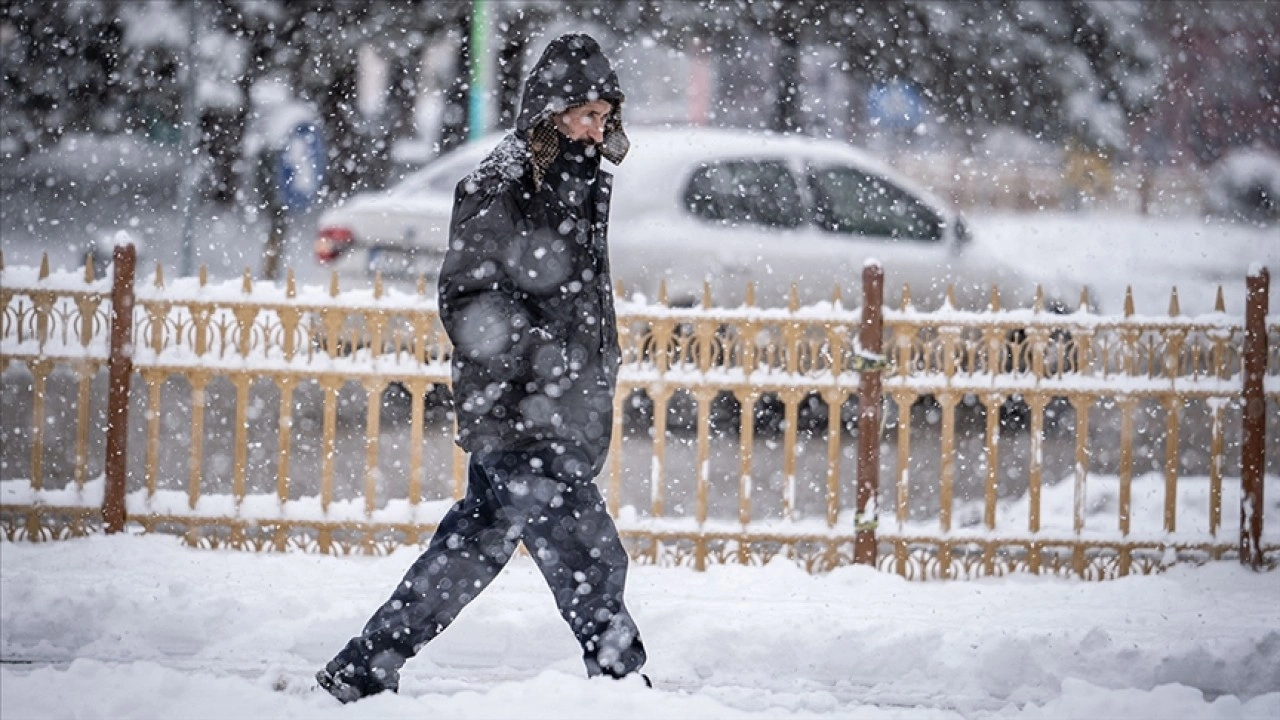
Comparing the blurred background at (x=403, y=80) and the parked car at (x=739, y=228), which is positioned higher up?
the blurred background at (x=403, y=80)

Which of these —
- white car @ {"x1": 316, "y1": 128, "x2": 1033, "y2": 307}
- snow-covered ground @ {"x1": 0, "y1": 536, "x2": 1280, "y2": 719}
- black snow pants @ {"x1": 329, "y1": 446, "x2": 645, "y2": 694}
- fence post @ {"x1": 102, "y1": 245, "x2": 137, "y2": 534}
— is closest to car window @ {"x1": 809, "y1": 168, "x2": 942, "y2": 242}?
white car @ {"x1": 316, "y1": 128, "x2": 1033, "y2": 307}

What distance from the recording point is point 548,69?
379 cm

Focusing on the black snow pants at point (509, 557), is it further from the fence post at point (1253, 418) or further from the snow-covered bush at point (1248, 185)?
the snow-covered bush at point (1248, 185)

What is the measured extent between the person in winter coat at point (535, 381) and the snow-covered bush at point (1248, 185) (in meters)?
27.8

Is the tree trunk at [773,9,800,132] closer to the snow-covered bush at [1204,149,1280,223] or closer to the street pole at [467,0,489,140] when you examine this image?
the street pole at [467,0,489,140]

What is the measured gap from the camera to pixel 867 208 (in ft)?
28.9

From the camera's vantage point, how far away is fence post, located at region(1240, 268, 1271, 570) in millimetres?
5812

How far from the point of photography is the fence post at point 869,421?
18.8ft

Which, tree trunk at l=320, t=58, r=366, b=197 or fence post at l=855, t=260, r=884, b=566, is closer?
fence post at l=855, t=260, r=884, b=566

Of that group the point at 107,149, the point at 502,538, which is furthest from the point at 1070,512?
the point at 107,149

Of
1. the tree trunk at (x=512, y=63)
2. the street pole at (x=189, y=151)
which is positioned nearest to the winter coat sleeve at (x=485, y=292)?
the street pole at (x=189, y=151)

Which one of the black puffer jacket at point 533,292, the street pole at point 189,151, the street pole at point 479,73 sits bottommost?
the black puffer jacket at point 533,292

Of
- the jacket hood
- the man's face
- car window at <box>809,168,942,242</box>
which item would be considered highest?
car window at <box>809,168,942,242</box>

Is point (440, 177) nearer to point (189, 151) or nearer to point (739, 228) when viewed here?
point (739, 228)
